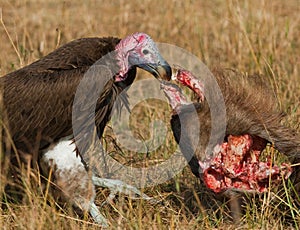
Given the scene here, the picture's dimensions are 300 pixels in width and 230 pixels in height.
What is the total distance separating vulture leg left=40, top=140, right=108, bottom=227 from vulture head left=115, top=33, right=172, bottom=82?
60cm

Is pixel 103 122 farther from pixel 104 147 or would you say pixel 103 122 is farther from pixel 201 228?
pixel 201 228

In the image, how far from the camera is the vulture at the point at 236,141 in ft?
14.2

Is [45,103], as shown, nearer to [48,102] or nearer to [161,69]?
Answer: [48,102]

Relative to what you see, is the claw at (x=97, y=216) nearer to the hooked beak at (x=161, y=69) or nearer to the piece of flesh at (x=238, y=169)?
the piece of flesh at (x=238, y=169)

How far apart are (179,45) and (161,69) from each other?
10.7ft

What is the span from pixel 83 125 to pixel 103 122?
0.67 ft

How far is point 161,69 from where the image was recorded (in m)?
4.83

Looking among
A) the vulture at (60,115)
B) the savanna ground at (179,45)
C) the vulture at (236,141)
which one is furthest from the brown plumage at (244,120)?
the vulture at (60,115)

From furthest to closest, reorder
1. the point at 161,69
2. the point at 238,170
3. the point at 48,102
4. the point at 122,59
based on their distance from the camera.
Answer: the point at 122,59
the point at 161,69
the point at 48,102
the point at 238,170

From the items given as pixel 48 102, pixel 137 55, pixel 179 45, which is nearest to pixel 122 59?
pixel 137 55

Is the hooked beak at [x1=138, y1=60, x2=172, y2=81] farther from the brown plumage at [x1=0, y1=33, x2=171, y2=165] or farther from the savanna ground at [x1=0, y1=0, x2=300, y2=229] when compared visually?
the savanna ground at [x1=0, y1=0, x2=300, y2=229]

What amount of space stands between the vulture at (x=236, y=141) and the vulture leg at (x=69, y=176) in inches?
24.9

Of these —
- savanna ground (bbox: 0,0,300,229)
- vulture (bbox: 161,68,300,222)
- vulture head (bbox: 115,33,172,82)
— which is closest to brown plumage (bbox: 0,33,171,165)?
vulture head (bbox: 115,33,172,82)

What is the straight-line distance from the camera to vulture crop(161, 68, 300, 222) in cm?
433
